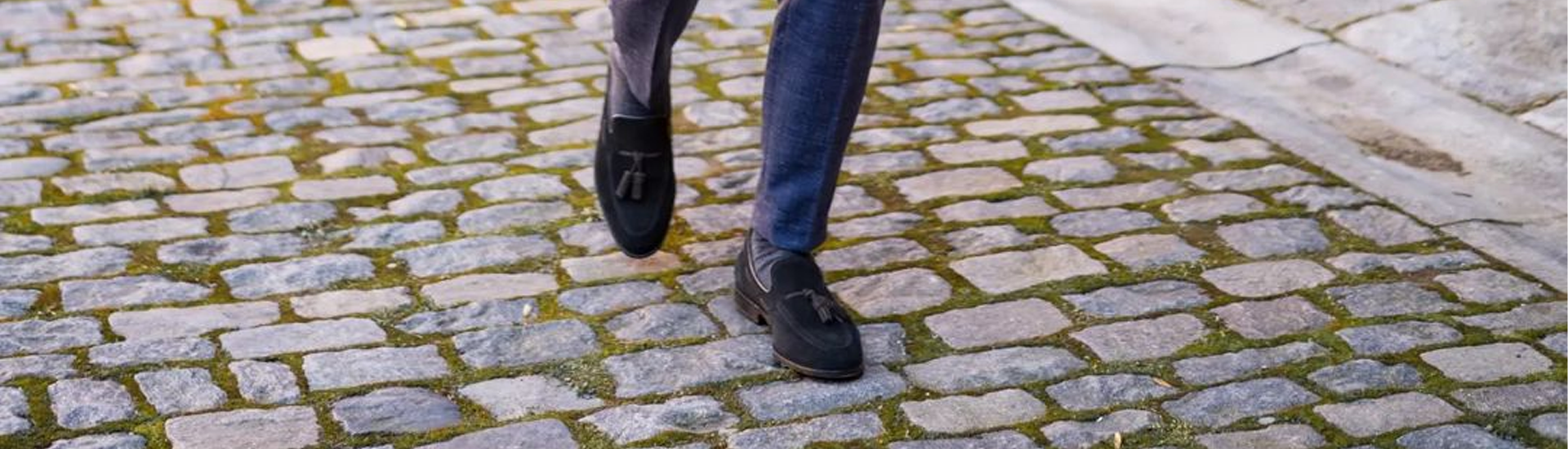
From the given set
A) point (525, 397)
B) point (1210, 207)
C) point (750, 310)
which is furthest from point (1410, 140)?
point (525, 397)

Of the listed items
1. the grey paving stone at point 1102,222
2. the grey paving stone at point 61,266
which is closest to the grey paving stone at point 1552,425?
the grey paving stone at point 1102,222

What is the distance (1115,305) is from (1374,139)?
1.36m

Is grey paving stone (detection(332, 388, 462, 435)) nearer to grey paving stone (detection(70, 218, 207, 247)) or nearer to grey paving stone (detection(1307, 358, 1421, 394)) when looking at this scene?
grey paving stone (detection(70, 218, 207, 247))

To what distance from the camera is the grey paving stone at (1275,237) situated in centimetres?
405

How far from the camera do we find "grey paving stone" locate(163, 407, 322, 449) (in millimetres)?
3062

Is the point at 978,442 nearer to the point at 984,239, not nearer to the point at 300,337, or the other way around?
the point at 984,239

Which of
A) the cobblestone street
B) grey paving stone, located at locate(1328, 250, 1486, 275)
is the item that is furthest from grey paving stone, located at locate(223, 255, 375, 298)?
grey paving stone, located at locate(1328, 250, 1486, 275)

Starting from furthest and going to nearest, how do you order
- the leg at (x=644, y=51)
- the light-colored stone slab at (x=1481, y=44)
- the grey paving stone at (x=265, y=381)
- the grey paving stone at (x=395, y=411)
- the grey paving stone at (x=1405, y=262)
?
the light-colored stone slab at (x=1481, y=44)
the grey paving stone at (x=1405, y=262)
the leg at (x=644, y=51)
the grey paving stone at (x=265, y=381)
the grey paving stone at (x=395, y=411)

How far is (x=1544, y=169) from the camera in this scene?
182 inches

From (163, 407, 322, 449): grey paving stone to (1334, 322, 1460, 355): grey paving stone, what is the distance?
5.42ft

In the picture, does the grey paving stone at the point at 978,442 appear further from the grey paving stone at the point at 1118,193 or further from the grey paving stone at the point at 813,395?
the grey paving stone at the point at 1118,193

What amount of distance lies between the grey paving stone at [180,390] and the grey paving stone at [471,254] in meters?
0.60

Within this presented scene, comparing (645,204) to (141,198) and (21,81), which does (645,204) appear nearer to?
(141,198)

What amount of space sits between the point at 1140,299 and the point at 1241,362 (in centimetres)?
33
